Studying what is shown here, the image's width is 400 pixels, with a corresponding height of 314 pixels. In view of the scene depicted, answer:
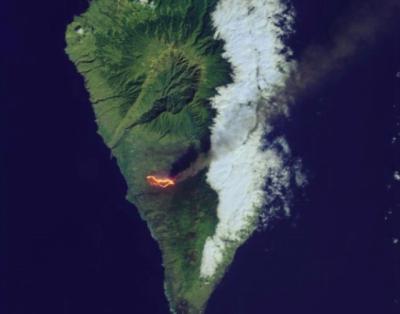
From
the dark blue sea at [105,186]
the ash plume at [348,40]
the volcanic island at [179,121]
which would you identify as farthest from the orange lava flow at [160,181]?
the ash plume at [348,40]

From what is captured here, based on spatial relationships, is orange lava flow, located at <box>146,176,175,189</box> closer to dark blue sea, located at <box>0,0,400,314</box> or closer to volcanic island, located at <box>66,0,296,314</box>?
volcanic island, located at <box>66,0,296,314</box>

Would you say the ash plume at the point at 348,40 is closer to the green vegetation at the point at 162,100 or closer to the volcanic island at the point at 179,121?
the volcanic island at the point at 179,121

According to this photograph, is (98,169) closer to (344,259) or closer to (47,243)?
(47,243)

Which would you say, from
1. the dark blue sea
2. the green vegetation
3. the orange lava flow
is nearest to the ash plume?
the dark blue sea

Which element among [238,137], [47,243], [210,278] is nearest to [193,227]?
[210,278]

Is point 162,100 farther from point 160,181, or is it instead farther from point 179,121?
point 160,181

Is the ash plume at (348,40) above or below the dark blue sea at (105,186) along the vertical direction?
above
